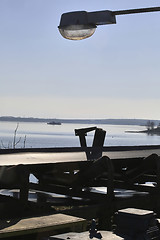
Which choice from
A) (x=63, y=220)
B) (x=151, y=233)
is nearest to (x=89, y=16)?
(x=63, y=220)

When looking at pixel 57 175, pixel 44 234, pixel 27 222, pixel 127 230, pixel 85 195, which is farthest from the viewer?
pixel 57 175

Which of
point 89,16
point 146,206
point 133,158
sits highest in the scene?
point 89,16

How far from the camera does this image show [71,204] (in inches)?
347

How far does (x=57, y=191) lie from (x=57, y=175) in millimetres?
749

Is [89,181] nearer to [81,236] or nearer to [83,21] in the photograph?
[83,21]

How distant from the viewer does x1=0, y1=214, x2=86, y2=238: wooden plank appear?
5.33 m

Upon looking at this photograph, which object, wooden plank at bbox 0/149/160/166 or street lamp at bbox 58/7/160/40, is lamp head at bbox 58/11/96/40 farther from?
wooden plank at bbox 0/149/160/166

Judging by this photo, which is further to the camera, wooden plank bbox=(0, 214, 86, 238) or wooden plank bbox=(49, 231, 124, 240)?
wooden plank bbox=(0, 214, 86, 238)

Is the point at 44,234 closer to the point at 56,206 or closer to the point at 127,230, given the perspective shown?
the point at 127,230

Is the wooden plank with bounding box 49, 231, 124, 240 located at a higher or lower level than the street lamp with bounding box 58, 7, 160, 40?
lower

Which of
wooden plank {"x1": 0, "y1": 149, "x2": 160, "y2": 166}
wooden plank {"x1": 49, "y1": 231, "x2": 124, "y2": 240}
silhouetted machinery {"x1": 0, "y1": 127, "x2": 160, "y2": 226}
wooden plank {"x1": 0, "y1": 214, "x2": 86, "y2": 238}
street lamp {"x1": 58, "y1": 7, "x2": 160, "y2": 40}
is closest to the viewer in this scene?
wooden plank {"x1": 49, "y1": 231, "x2": 124, "y2": 240}

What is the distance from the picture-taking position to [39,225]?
18.5 ft

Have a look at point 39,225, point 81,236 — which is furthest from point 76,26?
point 81,236

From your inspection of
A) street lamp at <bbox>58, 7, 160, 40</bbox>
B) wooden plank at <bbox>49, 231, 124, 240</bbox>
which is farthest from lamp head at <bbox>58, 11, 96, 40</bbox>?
wooden plank at <bbox>49, 231, 124, 240</bbox>
